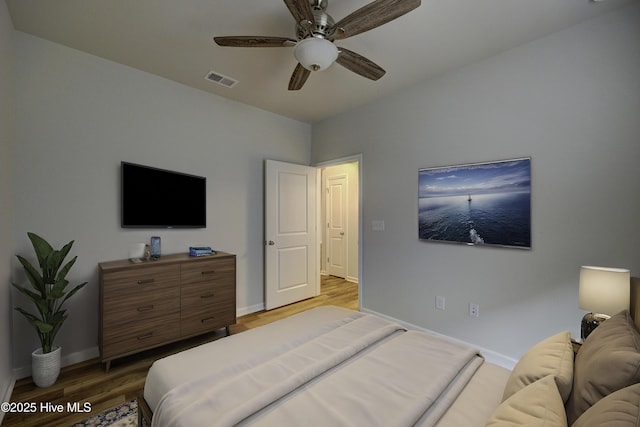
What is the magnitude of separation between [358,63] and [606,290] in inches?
81.7

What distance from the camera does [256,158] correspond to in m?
3.66

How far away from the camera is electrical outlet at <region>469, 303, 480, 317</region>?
2.53 metres

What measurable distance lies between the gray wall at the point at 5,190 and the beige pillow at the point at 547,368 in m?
2.88

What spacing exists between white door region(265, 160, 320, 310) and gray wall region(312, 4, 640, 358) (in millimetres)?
1258

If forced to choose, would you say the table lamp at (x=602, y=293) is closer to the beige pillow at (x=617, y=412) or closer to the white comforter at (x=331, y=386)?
the white comforter at (x=331, y=386)

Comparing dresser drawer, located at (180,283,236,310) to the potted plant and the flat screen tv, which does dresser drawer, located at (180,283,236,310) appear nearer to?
the flat screen tv

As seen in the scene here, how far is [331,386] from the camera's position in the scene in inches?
45.1

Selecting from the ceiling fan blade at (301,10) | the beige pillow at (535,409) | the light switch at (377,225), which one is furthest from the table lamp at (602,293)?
the ceiling fan blade at (301,10)

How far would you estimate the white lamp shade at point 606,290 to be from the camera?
150 cm

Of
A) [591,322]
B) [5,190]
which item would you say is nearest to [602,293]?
[591,322]

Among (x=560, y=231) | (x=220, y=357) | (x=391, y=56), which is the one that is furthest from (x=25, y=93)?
(x=560, y=231)

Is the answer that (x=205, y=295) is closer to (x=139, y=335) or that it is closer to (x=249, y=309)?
(x=139, y=335)

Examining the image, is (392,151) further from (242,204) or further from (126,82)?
(126,82)

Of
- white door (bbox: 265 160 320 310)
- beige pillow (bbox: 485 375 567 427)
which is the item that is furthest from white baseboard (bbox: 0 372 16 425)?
beige pillow (bbox: 485 375 567 427)
